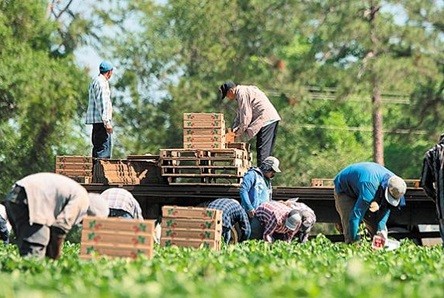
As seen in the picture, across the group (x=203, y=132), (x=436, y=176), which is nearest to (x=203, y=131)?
(x=203, y=132)

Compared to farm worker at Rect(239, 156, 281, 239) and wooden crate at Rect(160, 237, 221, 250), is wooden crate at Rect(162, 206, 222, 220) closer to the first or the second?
wooden crate at Rect(160, 237, 221, 250)

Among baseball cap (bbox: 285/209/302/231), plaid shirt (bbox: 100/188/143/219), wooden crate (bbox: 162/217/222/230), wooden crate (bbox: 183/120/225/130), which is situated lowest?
baseball cap (bbox: 285/209/302/231)

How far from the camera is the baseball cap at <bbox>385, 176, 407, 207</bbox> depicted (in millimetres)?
19203

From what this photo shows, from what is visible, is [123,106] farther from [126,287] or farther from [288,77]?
[126,287]

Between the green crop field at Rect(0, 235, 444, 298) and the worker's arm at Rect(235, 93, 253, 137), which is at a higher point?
the worker's arm at Rect(235, 93, 253, 137)

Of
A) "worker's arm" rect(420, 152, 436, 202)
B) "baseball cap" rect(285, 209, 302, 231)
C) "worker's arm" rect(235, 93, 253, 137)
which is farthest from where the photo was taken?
"worker's arm" rect(235, 93, 253, 137)

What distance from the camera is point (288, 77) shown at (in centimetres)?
4994

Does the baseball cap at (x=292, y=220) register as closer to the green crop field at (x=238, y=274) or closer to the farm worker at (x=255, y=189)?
the farm worker at (x=255, y=189)

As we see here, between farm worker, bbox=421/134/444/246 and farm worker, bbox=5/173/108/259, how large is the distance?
543 cm

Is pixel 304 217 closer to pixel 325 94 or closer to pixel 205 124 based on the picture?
pixel 205 124

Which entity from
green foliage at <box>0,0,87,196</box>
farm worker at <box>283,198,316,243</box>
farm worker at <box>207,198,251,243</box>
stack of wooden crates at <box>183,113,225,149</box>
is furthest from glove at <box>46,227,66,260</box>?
green foliage at <box>0,0,87,196</box>

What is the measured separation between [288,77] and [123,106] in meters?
8.07

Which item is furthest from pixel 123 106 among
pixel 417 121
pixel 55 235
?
pixel 55 235

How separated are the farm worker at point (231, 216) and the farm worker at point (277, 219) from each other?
0.86ft
